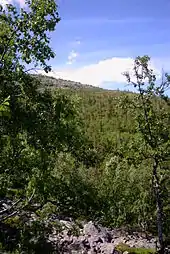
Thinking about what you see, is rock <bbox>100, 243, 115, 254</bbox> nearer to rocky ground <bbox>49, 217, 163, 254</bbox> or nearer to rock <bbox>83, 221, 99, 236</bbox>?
rocky ground <bbox>49, 217, 163, 254</bbox>

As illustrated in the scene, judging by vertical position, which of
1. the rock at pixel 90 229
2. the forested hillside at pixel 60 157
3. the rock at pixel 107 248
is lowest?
the rock at pixel 107 248

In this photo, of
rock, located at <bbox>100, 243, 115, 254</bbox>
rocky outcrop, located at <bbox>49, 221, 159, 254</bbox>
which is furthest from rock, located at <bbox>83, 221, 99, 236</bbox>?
rock, located at <bbox>100, 243, 115, 254</bbox>

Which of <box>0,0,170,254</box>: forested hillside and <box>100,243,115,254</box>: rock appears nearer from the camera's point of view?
<box>0,0,170,254</box>: forested hillside

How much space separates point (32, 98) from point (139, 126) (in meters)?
6.10

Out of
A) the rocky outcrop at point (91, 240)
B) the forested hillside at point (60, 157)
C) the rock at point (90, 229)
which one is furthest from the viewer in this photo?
the rock at point (90, 229)

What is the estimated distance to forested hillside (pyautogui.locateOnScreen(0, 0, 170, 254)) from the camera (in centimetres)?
740

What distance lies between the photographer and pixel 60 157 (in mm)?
17266

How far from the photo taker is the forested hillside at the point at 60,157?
24.3ft

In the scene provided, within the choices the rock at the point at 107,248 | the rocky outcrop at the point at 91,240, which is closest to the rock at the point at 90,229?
the rocky outcrop at the point at 91,240

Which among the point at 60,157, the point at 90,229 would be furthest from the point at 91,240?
the point at 60,157

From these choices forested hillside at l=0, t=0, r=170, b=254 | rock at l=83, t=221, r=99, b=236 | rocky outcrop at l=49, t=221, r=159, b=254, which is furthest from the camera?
rock at l=83, t=221, r=99, b=236

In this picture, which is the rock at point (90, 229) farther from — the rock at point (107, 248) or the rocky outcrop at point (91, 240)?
the rock at point (107, 248)

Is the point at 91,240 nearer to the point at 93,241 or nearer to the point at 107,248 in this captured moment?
the point at 93,241

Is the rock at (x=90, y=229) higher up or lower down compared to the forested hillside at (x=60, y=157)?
lower down
